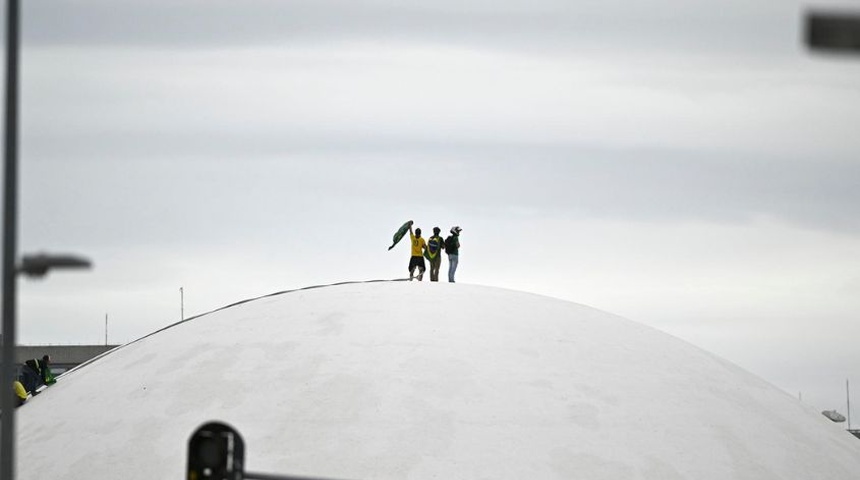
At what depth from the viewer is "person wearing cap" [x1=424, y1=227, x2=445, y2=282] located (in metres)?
30.7

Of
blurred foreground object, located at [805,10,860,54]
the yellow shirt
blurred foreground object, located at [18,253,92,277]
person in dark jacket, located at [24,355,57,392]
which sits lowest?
person in dark jacket, located at [24,355,57,392]

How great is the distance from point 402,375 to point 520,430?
2.48 meters

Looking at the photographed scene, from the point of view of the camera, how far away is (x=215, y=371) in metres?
25.4

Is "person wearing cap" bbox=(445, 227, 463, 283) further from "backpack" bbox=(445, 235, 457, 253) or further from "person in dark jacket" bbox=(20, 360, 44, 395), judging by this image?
"person in dark jacket" bbox=(20, 360, 44, 395)

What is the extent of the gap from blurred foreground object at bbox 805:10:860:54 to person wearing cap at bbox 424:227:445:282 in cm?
2264

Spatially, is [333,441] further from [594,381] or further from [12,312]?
[12,312]

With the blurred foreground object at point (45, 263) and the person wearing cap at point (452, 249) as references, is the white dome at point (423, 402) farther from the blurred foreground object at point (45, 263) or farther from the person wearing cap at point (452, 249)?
the blurred foreground object at point (45, 263)

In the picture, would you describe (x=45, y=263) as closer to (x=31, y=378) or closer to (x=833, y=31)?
(x=833, y=31)

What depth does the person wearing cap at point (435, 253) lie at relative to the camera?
101ft

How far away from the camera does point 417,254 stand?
103ft

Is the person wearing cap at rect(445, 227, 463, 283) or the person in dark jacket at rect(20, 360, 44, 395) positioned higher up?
the person wearing cap at rect(445, 227, 463, 283)

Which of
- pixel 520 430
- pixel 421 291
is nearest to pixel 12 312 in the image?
pixel 520 430

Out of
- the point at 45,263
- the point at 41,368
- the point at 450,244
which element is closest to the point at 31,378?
the point at 41,368

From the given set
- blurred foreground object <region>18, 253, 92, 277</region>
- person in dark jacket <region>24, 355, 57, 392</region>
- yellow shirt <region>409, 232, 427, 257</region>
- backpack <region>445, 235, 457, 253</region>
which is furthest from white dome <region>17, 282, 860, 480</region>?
blurred foreground object <region>18, 253, 92, 277</region>
